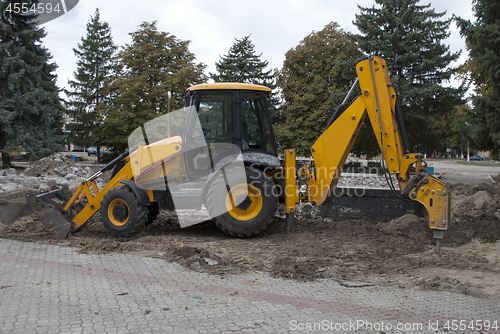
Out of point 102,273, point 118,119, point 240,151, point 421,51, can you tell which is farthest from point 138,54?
point 102,273

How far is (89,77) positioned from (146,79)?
8138mm

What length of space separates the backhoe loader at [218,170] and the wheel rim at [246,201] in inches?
0.7

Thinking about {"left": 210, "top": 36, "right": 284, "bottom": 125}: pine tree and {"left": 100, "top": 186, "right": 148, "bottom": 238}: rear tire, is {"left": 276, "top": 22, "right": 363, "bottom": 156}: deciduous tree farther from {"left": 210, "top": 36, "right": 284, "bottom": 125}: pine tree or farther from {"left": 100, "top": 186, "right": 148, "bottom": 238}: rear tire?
{"left": 100, "top": 186, "right": 148, "bottom": 238}: rear tire

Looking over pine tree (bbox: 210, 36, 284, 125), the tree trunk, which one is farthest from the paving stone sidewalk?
pine tree (bbox: 210, 36, 284, 125)

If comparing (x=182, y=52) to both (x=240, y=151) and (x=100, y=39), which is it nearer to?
(x=100, y=39)

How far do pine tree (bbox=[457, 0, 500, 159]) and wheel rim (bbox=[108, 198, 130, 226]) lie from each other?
1442 cm

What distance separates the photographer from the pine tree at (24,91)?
24547mm

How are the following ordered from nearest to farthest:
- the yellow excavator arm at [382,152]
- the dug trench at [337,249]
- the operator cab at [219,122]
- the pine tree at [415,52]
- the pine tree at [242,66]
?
the dug trench at [337,249]
the yellow excavator arm at [382,152]
the operator cab at [219,122]
the pine tree at [415,52]
the pine tree at [242,66]

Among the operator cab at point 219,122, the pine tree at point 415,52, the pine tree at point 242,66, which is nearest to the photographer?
the operator cab at point 219,122

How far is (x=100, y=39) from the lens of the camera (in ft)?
114

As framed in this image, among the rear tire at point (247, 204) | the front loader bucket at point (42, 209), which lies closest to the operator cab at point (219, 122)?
the rear tire at point (247, 204)

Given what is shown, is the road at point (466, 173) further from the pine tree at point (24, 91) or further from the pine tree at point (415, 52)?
the pine tree at point (24, 91)

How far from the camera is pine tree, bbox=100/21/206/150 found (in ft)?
91.2

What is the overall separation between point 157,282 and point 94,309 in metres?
0.94
